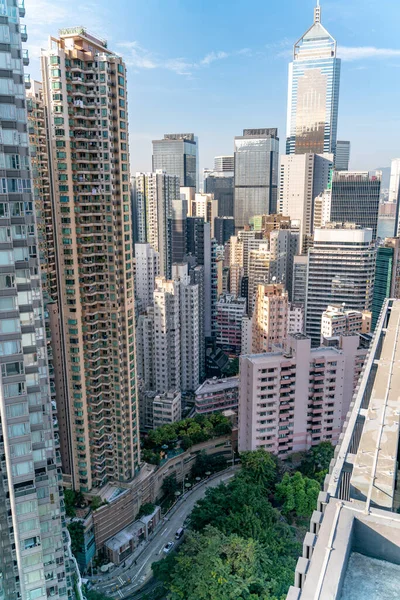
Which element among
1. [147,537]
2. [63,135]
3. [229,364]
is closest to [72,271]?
[63,135]

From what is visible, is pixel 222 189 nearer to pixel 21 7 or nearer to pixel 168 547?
pixel 168 547

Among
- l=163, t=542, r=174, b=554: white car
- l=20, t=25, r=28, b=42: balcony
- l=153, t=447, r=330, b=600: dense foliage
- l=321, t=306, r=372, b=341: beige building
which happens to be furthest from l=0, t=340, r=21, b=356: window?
l=321, t=306, r=372, b=341: beige building

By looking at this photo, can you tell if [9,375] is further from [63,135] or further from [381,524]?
[63,135]

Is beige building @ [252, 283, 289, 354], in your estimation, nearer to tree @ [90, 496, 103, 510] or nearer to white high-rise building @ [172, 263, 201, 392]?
white high-rise building @ [172, 263, 201, 392]

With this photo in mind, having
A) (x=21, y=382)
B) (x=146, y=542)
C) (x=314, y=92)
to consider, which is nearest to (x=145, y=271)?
(x=146, y=542)

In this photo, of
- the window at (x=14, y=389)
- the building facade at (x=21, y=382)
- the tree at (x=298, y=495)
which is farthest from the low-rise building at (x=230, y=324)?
the window at (x=14, y=389)
